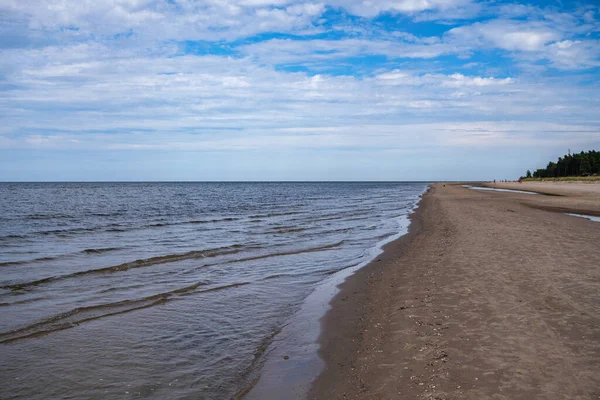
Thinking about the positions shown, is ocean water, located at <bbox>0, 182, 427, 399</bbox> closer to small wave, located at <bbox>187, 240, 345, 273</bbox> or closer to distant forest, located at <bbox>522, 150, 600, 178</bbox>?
small wave, located at <bbox>187, 240, 345, 273</bbox>

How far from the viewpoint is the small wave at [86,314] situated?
808 centimetres

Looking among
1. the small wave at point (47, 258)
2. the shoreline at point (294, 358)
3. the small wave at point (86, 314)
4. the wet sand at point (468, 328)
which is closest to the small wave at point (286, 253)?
the small wave at point (86, 314)

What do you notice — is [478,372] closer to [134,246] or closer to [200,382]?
[200,382]

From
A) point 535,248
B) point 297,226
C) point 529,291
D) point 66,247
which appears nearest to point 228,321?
point 529,291

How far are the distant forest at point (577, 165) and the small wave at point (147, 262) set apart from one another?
125009 mm

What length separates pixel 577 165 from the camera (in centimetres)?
12144

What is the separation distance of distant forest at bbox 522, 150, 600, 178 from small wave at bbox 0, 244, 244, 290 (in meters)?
125

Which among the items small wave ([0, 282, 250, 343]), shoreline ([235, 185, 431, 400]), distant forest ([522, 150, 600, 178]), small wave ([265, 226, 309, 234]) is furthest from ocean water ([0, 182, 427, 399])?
distant forest ([522, 150, 600, 178])

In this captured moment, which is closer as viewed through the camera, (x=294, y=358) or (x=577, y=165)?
(x=294, y=358)

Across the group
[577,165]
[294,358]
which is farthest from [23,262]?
[577,165]

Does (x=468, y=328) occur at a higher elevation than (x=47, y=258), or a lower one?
higher

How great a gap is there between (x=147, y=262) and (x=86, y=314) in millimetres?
6193

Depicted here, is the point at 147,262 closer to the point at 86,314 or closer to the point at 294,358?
the point at 86,314

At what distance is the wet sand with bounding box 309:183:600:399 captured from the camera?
5301 mm
